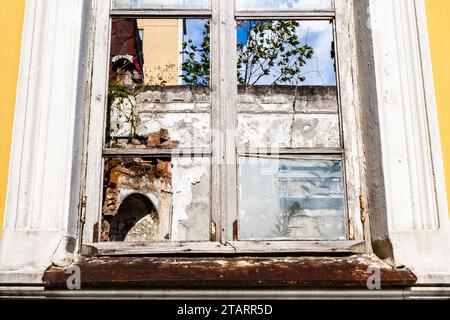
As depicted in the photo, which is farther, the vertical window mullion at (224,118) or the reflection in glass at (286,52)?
the reflection in glass at (286,52)

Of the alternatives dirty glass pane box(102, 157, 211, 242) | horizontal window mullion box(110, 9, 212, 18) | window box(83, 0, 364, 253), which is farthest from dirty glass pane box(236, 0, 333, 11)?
dirty glass pane box(102, 157, 211, 242)

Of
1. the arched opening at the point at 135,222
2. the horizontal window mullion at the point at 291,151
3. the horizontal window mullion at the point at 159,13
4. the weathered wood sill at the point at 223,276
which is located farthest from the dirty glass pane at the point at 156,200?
the horizontal window mullion at the point at 159,13

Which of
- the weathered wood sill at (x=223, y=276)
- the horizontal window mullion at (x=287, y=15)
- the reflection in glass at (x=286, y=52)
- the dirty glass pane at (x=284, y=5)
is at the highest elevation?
the dirty glass pane at (x=284, y=5)

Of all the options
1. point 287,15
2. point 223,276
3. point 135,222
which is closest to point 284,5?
point 287,15

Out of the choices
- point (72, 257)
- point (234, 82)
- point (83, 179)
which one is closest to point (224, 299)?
point (72, 257)

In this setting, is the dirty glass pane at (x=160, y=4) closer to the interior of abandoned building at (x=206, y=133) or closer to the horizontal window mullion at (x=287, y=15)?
the interior of abandoned building at (x=206, y=133)

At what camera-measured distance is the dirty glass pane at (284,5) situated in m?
2.55

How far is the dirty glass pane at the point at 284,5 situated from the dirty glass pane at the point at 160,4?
6.5 inches

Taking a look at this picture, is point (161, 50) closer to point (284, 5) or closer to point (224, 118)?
point (224, 118)

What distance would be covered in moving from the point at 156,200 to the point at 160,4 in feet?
2.73

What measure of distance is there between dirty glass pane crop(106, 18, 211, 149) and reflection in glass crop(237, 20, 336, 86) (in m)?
→ 0.17

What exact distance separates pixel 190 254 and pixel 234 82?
0.72 meters

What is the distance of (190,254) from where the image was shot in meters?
2.21

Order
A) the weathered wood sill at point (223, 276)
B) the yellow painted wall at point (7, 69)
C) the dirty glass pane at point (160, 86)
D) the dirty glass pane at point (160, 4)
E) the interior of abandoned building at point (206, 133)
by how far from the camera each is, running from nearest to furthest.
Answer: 1. the weathered wood sill at point (223, 276)
2. the yellow painted wall at point (7, 69)
3. the interior of abandoned building at point (206, 133)
4. the dirty glass pane at point (160, 86)
5. the dirty glass pane at point (160, 4)
